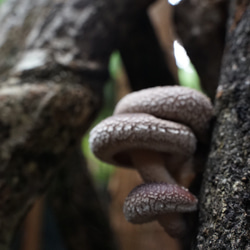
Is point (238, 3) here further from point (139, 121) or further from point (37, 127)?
point (37, 127)

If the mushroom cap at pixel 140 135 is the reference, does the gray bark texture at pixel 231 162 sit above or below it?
below

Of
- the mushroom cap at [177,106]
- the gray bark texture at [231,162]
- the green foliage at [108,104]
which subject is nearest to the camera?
the gray bark texture at [231,162]

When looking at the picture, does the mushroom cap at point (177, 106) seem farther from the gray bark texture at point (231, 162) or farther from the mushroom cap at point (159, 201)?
the mushroom cap at point (159, 201)

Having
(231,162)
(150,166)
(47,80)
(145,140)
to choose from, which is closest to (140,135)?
(145,140)

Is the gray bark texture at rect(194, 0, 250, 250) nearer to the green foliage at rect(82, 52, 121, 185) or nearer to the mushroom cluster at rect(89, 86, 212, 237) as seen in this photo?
the mushroom cluster at rect(89, 86, 212, 237)

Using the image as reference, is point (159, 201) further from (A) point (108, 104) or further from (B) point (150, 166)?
(A) point (108, 104)

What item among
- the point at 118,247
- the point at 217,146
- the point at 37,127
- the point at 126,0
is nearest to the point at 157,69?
the point at 126,0

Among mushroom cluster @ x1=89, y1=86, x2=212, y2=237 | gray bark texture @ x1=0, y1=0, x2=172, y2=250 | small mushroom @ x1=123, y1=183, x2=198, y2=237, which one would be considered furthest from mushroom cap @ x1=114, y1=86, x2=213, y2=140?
gray bark texture @ x1=0, y1=0, x2=172, y2=250

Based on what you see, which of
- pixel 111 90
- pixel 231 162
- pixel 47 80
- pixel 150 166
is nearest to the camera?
pixel 231 162

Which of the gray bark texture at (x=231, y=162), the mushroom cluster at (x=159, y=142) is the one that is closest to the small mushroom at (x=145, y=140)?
the mushroom cluster at (x=159, y=142)
